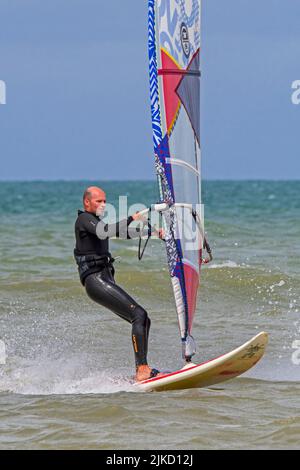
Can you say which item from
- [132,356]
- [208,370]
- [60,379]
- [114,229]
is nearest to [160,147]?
[114,229]

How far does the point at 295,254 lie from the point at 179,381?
439 inches

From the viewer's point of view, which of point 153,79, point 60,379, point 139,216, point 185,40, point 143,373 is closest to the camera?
point 139,216

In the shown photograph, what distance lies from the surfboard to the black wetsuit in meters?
0.21

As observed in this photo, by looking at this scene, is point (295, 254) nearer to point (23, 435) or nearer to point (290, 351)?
point (290, 351)

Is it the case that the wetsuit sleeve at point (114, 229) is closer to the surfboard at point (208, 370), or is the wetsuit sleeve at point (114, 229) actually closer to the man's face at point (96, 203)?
the man's face at point (96, 203)

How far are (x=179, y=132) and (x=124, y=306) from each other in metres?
1.45

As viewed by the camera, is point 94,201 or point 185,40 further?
point 185,40

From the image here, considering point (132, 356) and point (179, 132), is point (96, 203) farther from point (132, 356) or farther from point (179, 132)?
point (132, 356)

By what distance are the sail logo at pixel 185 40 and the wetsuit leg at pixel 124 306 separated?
186 cm

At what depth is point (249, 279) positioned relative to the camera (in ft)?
50.4

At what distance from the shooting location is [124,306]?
8.09m

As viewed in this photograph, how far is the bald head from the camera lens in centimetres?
805
